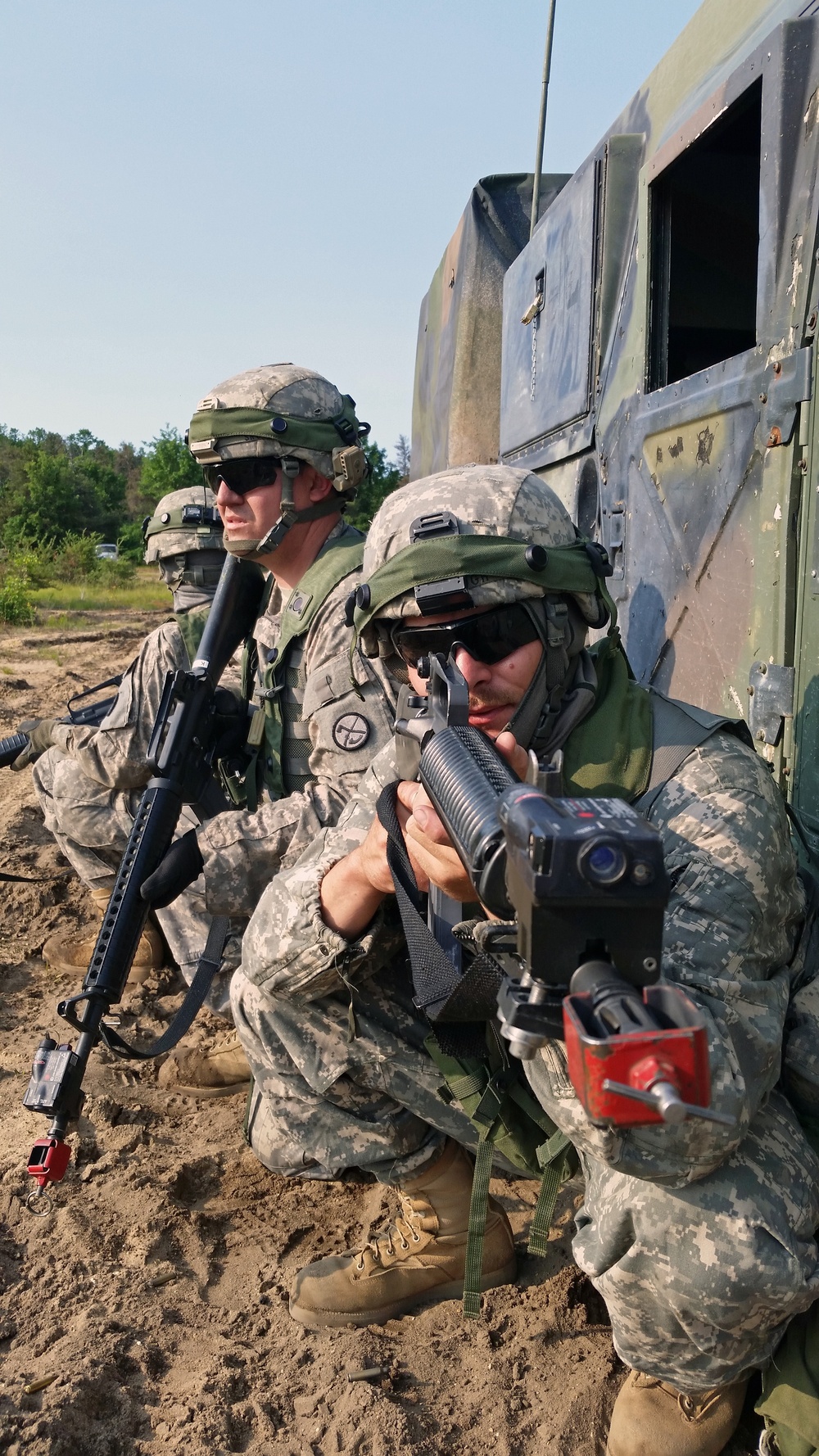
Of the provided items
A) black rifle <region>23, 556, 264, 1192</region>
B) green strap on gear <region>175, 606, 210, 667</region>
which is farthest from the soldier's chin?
green strap on gear <region>175, 606, 210, 667</region>

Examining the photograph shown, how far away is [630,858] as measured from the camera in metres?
1.25

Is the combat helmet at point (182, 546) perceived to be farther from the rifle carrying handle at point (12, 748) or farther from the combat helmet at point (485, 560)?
the combat helmet at point (485, 560)

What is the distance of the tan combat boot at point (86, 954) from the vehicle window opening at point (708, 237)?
2847 mm

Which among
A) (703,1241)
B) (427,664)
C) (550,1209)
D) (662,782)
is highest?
(427,664)

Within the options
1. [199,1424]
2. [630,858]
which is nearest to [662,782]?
[630,858]

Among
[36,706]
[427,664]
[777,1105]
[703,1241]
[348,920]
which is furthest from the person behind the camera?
[36,706]

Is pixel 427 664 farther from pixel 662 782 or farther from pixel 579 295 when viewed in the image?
pixel 579 295

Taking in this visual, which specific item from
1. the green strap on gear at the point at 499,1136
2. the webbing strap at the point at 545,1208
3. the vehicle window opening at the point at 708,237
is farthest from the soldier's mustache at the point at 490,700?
the vehicle window opening at the point at 708,237

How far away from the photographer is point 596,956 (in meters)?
1.31

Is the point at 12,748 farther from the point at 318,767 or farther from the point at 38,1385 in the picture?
the point at 38,1385

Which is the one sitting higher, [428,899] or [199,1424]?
[428,899]

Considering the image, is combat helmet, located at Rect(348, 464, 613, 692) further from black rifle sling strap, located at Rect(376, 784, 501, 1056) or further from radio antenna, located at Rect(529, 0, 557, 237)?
radio antenna, located at Rect(529, 0, 557, 237)

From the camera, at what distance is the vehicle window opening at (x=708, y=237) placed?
3451 millimetres

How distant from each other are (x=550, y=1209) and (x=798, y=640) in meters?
1.34
